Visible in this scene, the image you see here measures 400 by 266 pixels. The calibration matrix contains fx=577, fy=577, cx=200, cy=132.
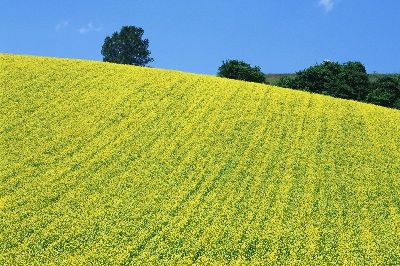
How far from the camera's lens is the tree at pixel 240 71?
66875mm

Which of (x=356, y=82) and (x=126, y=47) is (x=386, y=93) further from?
(x=126, y=47)

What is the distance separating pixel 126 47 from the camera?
11469 centimetres

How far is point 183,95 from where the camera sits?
42.6 meters

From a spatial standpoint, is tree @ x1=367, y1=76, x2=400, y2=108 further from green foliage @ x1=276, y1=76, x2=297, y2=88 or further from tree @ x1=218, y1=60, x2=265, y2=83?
tree @ x1=218, y1=60, x2=265, y2=83

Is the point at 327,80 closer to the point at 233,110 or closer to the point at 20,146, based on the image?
the point at 233,110

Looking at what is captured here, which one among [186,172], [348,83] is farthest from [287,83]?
[186,172]

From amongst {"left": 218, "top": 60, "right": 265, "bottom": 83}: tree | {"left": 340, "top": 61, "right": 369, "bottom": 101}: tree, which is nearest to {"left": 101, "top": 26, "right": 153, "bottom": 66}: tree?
{"left": 218, "top": 60, "right": 265, "bottom": 83}: tree

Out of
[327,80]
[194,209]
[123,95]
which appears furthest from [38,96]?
[327,80]

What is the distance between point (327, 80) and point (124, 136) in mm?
37681

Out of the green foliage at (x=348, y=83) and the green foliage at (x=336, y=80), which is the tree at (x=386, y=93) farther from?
the green foliage at (x=336, y=80)

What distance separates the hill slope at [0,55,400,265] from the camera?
23.3 metres

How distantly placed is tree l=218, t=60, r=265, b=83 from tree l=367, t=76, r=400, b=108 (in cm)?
1272

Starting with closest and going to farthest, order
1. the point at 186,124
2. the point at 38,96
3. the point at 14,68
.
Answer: the point at 186,124 → the point at 38,96 → the point at 14,68

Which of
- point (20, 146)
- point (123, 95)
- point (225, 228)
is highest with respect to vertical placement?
point (123, 95)
